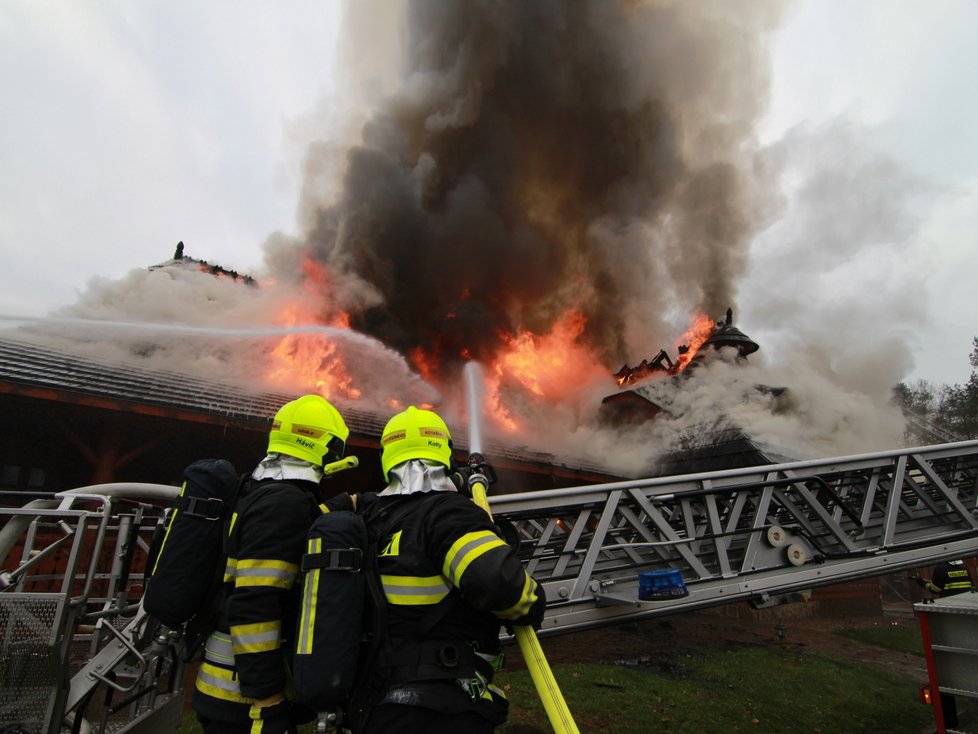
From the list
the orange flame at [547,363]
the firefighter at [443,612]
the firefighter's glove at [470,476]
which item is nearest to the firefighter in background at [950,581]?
the firefighter's glove at [470,476]

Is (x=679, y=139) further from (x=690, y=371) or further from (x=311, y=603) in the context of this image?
(x=311, y=603)

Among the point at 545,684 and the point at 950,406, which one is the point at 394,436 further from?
the point at 950,406

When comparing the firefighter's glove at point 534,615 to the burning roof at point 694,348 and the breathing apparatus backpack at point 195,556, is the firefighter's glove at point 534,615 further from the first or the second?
the burning roof at point 694,348

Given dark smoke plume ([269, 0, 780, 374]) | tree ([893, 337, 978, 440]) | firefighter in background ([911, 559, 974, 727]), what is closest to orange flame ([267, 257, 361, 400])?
dark smoke plume ([269, 0, 780, 374])

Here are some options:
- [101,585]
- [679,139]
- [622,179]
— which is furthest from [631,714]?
[679,139]

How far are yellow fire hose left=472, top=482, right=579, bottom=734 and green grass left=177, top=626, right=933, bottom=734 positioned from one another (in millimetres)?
3421

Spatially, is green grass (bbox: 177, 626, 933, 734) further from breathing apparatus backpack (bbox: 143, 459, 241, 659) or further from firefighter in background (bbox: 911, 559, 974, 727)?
breathing apparatus backpack (bbox: 143, 459, 241, 659)

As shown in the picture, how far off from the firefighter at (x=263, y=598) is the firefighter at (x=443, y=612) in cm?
34

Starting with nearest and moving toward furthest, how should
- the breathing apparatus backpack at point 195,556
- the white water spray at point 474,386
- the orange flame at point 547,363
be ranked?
the breathing apparatus backpack at point 195,556
the white water spray at point 474,386
the orange flame at point 547,363

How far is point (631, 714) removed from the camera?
543 cm

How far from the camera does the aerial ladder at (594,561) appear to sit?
2641 mm

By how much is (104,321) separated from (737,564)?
12.5 m

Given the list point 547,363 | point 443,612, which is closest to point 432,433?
point 443,612

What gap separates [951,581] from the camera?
567 centimetres
